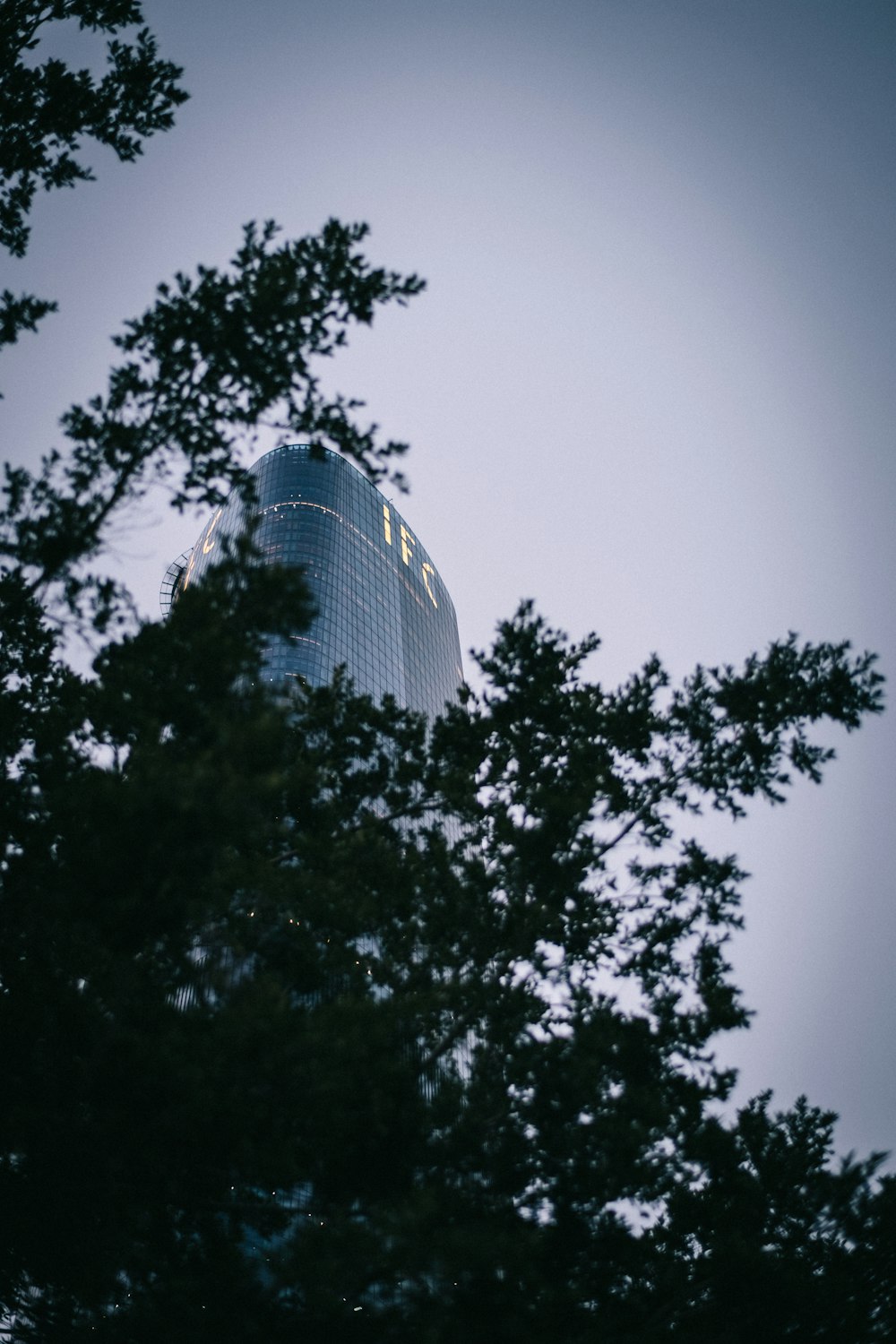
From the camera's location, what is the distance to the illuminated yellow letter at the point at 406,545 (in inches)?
3829

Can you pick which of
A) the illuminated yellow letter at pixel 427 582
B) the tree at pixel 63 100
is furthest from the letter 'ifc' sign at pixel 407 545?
the tree at pixel 63 100

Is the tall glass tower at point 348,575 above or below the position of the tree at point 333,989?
above

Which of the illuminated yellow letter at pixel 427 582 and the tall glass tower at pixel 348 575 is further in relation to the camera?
the illuminated yellow letter at pixel 427 582

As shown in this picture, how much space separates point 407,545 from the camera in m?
99.8

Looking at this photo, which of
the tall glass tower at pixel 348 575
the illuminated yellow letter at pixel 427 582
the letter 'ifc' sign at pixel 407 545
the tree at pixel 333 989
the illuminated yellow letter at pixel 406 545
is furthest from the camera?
the illuminated yellow letter at pixel 427 582

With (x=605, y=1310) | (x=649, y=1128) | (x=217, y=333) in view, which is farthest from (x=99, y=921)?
(x=605, y=1310)

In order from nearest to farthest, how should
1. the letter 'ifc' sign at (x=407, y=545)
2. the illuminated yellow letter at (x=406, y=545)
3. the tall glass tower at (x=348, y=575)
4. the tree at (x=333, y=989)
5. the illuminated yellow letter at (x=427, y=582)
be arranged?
the tree at (x=333, y=989) < the tall glass tower at (x=348, y=575) < the letter 'ifc' sign at (x=407, y=545) < the illuminated yellow letter at (x=406, y=545) < the illuminated yellow letter at (x=427, y=582)

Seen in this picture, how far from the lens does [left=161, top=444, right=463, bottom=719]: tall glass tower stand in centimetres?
7319

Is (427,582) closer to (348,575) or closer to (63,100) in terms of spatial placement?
(348,575)

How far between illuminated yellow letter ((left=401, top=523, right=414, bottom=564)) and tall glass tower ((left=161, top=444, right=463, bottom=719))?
0.87 feet

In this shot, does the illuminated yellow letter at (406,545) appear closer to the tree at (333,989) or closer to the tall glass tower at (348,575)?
the tall glass tower at (348,575)

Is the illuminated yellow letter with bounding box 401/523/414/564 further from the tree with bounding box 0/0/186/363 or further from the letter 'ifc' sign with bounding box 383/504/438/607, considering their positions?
the tree with bounding box 0/0/186/363

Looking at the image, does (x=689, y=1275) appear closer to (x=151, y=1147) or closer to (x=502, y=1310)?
(x=502, y=1310)

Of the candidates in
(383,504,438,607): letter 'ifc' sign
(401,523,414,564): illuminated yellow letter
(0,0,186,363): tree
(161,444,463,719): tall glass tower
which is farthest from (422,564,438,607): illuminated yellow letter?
(0,0,186,363): tree
